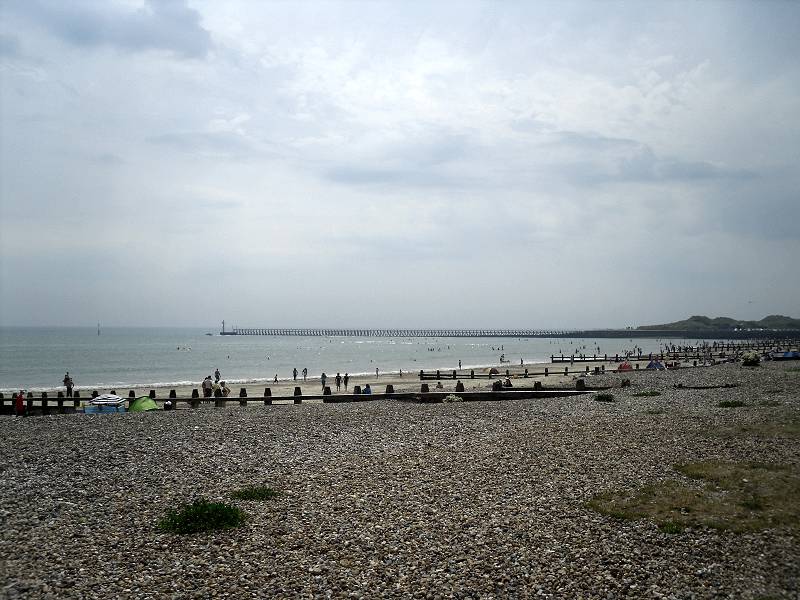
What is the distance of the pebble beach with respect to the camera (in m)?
7.91

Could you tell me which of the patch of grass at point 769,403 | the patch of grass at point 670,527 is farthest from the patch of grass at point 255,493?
the patch of grass at point 769,403

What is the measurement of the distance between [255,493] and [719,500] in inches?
336

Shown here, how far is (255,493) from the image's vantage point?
11.8 m

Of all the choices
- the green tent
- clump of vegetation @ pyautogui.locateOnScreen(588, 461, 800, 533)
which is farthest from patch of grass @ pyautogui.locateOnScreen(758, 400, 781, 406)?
the green tent

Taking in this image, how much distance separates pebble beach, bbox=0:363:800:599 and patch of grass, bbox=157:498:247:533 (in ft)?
0.76

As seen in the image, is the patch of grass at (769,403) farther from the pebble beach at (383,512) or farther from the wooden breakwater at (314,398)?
the wooden breakwater at (314,398)

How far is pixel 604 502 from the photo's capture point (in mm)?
10961

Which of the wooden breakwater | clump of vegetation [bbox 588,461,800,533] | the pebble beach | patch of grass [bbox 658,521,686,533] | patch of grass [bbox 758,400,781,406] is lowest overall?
the wooden breakwater

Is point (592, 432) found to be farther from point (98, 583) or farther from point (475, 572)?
point (98, 583)

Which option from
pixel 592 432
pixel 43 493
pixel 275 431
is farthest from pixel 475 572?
pixel 275 431

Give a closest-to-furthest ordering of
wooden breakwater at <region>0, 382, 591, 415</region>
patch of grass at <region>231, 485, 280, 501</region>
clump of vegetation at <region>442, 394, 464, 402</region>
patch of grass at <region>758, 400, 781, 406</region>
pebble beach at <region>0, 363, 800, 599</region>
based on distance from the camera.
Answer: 1. pebble beach at <region>0, 363, 800, 599</region>
2. patch of grass at <region>231, 485, 280, 501</region>
3. patch of grass at <region>758, 400, 781, 406</region>
4. wooden breakwater at <region>0, 382, 591, 415</region>
5. clump of vegetation at <region>442, 394, 464, 402</region>

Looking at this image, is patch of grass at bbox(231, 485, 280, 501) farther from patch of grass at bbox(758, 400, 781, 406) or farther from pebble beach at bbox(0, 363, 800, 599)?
patch of grass at bbox(758, 400, 781, 406)

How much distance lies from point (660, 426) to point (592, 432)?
7.61 feet

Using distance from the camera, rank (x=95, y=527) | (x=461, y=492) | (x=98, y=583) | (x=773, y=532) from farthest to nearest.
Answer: (x=461, y=492)
(x=95, y=527)
(x=773, y=532)
(x=98, y=583)
